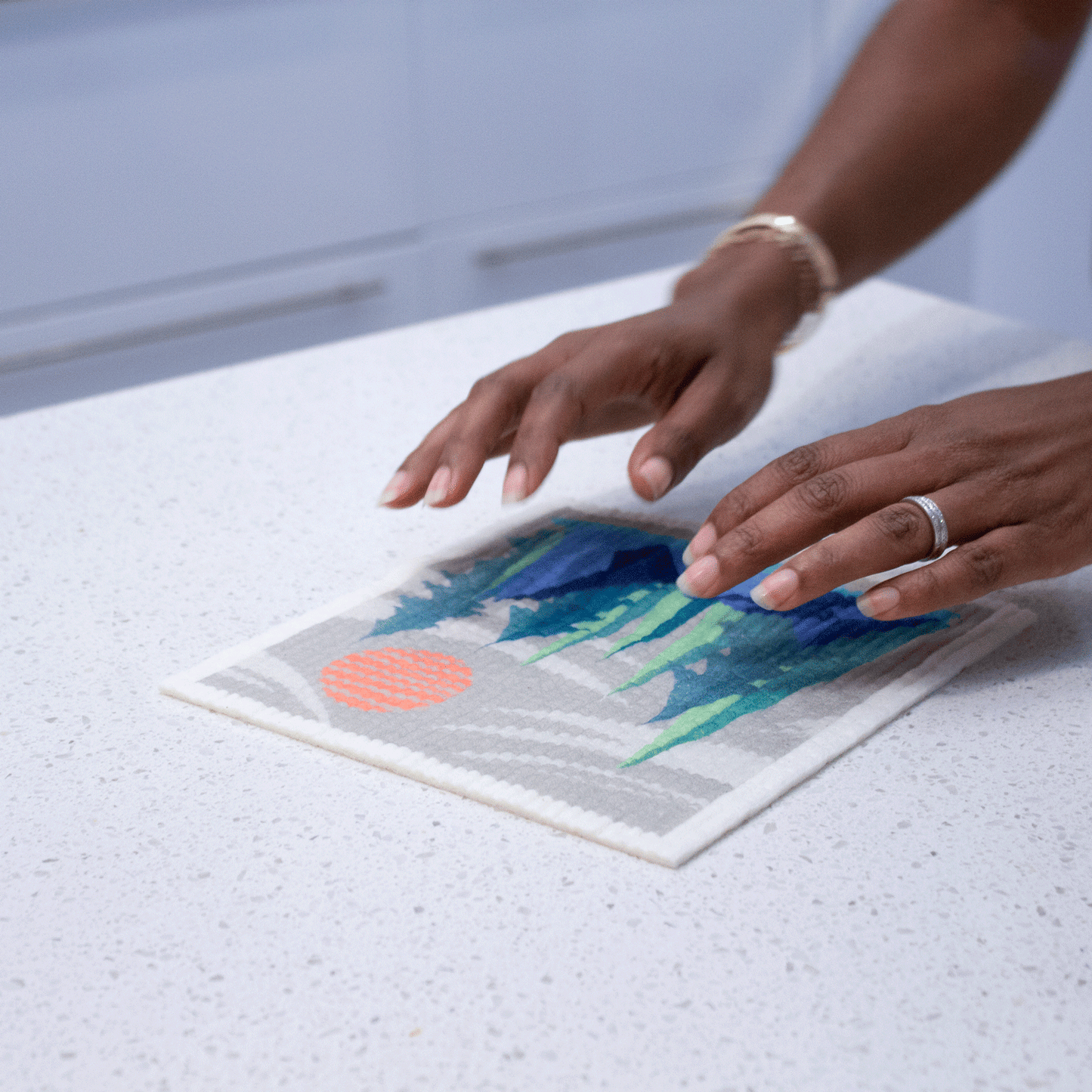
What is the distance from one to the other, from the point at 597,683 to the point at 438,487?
137 mm

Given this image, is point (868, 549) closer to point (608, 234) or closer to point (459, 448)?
point (459, 448)

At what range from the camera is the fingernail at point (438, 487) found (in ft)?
1.93

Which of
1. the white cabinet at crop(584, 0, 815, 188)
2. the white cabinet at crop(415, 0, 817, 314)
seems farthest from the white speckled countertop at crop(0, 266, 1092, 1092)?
the white cabinet at crop(584, 0, 815, 188)

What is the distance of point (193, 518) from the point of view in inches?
26.1

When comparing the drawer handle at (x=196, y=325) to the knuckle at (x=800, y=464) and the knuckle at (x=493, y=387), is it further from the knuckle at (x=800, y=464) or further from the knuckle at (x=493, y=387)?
the knuckle at (x=800, y=464)

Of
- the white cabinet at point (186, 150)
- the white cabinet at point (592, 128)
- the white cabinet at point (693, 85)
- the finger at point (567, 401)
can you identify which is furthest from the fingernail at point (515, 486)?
the white cabinet at point (693, 85)

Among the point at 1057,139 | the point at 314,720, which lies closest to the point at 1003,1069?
the point at 314,720

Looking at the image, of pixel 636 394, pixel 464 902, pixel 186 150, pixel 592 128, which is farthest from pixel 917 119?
pixel 592 128

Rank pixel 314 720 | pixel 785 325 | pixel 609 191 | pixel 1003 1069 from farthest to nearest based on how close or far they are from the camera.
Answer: pixel 609 191, pixel 785 325, pixel 314 720, pixel 1003 1069

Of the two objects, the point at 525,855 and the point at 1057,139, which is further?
the point at 1057,139

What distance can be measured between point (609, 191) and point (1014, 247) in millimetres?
787

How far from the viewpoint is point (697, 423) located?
66 centimetres

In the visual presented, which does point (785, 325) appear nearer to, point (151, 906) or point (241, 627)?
point (241, 627)

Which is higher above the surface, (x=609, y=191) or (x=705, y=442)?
(x=705, y=442)
